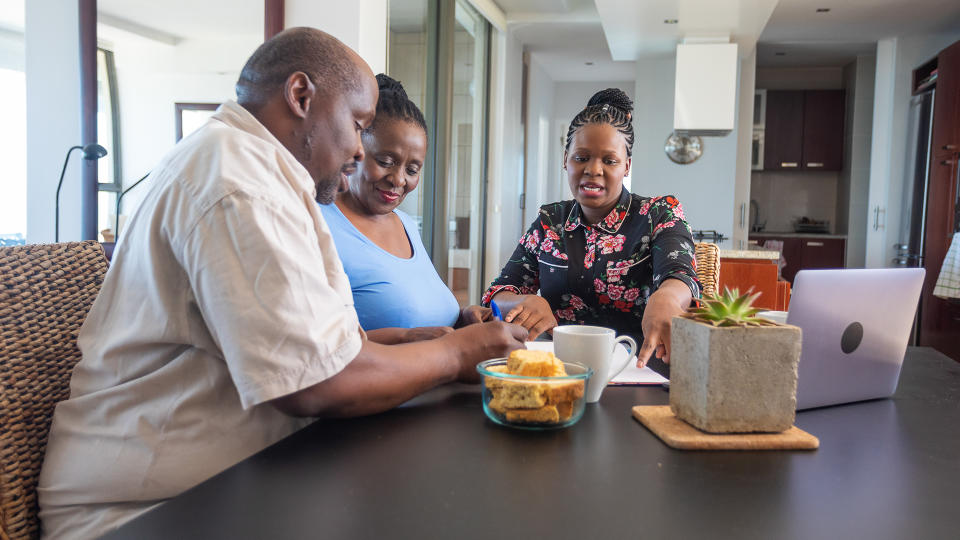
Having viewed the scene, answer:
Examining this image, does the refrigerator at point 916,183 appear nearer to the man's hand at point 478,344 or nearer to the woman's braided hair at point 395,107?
the woman's braided hair at point 395,107

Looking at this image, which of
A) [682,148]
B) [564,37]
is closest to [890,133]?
[682,148]

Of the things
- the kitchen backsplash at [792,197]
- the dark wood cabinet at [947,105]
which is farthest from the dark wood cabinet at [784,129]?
the dark wood cabinet at [947,105]

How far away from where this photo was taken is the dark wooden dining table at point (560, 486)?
1.88ft

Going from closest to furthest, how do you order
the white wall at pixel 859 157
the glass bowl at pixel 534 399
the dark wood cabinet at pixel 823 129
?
Result: 1. the glass bowl at pixel 534 399
2. the white wall at pixel 859 157
3. the dark wood cabinet at pixel 823 129

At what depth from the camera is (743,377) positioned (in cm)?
79

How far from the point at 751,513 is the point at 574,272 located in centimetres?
122

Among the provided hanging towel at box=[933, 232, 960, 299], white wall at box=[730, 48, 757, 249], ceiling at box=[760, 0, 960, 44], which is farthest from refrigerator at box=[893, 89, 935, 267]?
white wall at box=[730, 48, 757, 249]

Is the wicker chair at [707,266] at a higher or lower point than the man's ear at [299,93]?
lower

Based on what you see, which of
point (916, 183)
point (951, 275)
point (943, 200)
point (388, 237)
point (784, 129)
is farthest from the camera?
point (784, 129)

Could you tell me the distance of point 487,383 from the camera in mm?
856

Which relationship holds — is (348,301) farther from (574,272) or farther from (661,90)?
(661,90)

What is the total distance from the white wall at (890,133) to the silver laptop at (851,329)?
19.4 feet

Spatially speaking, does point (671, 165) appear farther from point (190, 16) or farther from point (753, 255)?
point (190, 16)

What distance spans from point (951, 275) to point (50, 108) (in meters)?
5.08
